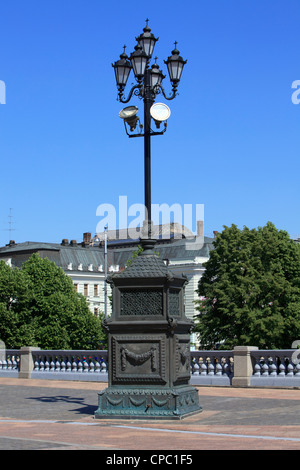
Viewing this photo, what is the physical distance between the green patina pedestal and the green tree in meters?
35.4

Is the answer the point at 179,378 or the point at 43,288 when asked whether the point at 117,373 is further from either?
the point at 43,288

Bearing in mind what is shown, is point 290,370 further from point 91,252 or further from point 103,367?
point 91,252

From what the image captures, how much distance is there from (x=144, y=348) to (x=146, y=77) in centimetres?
507

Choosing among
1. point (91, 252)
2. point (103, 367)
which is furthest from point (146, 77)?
point (91, 252)

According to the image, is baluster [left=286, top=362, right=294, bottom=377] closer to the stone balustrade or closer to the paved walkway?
the stone balustrade

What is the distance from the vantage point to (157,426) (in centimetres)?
1230

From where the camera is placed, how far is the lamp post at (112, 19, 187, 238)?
14359 millimetres

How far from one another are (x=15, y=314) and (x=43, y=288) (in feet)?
12.6

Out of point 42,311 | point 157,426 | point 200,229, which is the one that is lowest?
point 157,426

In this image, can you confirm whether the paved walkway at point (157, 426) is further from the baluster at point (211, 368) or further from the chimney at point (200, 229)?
the chimney at point (200, 229)

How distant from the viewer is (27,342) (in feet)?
203

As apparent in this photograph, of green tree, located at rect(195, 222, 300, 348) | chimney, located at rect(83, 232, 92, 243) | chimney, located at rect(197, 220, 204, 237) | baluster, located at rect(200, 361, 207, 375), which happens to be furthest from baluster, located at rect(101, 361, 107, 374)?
chimney, located at rect(83, 232, 92, 243)

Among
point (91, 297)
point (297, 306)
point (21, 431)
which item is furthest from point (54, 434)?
point (91, 297)

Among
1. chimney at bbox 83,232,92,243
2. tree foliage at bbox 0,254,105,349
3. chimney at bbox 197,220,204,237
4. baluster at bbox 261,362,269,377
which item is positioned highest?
chimney at bbox 83,232,92,243
